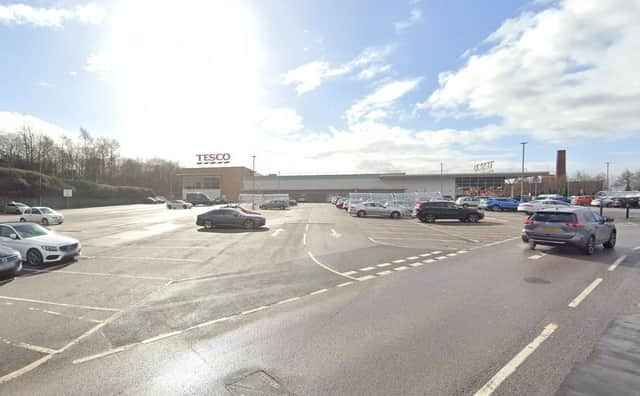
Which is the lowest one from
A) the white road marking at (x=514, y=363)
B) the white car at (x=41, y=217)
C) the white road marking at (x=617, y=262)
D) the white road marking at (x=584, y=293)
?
the white car at (x=41, y=217)

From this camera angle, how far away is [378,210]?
30469 millimetres

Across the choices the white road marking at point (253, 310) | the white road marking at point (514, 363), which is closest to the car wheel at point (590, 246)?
the white road marking at point (514, 363)

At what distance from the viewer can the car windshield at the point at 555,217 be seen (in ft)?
35.9

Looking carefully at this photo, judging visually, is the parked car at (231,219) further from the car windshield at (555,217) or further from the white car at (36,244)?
the car windshield at (555,217)

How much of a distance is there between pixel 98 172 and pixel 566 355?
94083 mm

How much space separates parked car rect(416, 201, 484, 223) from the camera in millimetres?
24531

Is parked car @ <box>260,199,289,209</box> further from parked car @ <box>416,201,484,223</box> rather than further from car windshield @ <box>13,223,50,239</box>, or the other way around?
car windshield @ <box>13,223,50,239</box>

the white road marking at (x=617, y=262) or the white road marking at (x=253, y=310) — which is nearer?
the white road marking at (x=253, y=310)

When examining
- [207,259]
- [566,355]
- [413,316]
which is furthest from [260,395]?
[207,259]

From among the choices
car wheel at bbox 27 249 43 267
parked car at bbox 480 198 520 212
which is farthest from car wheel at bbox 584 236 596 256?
parked car at bbox 480 198 520 212

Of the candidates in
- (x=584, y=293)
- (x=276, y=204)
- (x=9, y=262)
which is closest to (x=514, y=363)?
(x=584, y=293)

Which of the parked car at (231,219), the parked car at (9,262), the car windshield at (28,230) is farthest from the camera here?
the parked car at (231,219)

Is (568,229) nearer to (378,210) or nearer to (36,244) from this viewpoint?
(36,244)

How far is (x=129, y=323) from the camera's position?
5.32m
